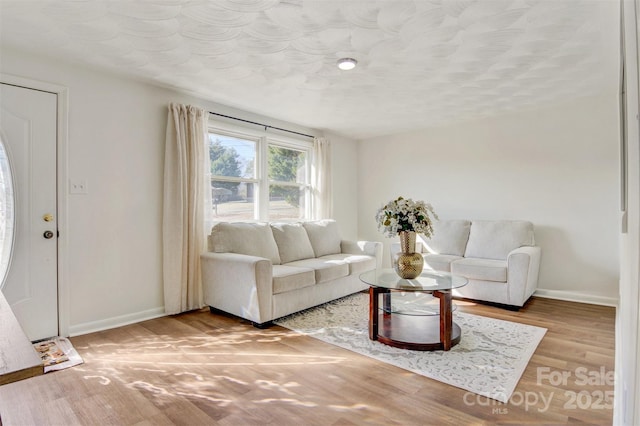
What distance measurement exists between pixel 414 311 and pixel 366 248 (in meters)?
1.71

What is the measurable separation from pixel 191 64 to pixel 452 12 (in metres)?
2.02

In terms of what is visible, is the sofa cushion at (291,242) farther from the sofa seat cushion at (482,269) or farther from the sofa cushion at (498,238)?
the sofa cushion at (498,238)

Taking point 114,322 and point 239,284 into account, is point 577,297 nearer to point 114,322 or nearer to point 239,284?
point 239,284

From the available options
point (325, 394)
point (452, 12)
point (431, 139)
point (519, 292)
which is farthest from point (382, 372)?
point (431, 139)

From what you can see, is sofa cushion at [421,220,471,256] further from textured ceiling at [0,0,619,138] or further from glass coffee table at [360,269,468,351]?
textured ceiling at [0,0,619,138]

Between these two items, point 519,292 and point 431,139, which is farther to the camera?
point 431,139

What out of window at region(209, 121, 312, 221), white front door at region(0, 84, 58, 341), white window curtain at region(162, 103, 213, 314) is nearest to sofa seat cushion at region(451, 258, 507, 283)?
window at region(209, 121, 312, 221)

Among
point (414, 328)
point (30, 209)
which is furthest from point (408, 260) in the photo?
point (30, 209)

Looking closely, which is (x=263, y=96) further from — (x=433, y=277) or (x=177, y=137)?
(x=433, y=277)

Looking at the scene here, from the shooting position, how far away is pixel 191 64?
285 centimetres

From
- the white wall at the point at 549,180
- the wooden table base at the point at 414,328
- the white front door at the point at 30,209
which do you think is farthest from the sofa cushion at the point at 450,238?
the white front door at the point at 30,209

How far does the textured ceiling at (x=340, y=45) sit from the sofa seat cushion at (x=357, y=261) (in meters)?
1.82

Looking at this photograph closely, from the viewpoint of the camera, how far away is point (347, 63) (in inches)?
109

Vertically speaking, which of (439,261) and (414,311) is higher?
(439,261)
